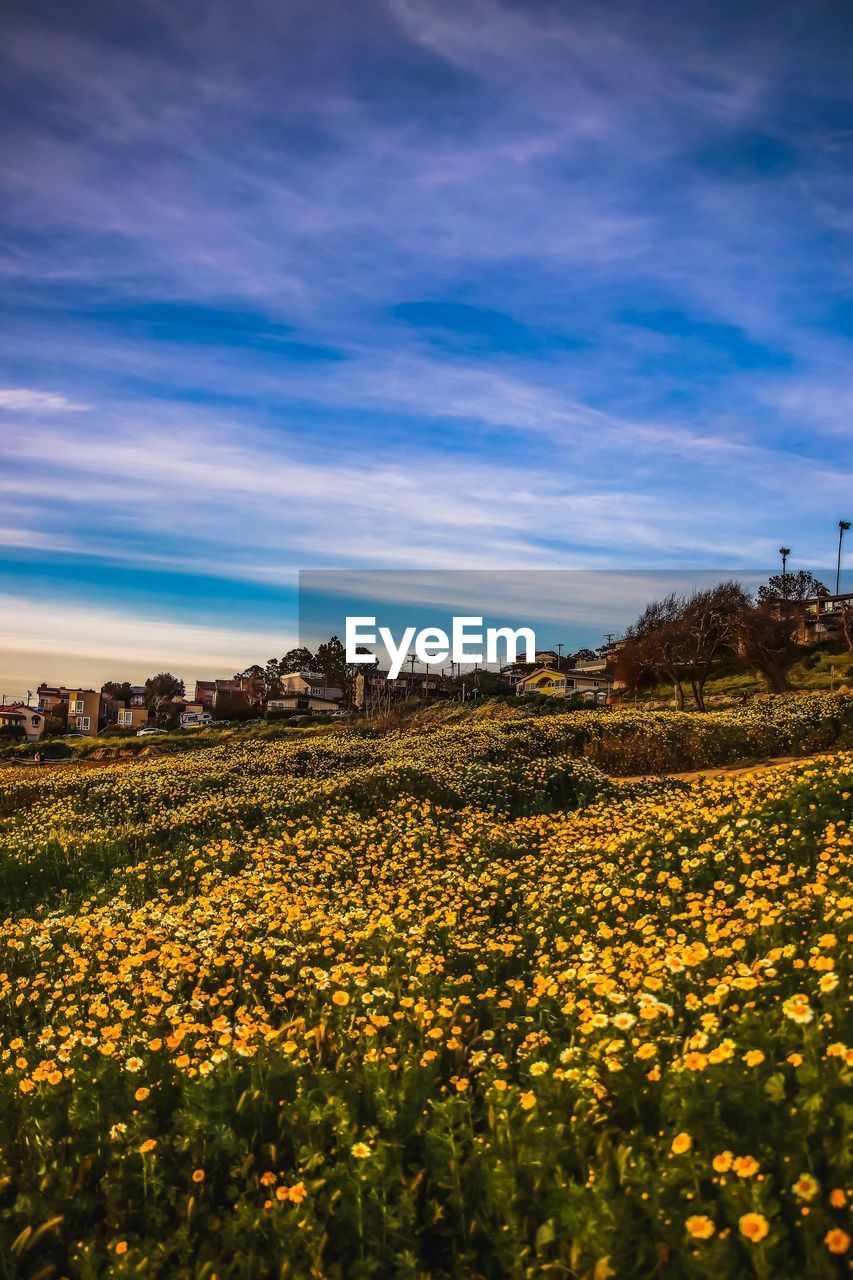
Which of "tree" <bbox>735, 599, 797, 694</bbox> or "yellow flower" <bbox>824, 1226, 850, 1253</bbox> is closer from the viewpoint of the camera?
"yellow flower" <bbox>824, 1226, 850, 1253</bbox>

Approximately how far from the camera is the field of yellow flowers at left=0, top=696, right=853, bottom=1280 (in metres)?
3.16

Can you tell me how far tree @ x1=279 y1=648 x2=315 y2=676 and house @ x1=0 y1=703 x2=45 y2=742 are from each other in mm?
30440

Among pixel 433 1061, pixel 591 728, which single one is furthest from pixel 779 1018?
pixel 591 728

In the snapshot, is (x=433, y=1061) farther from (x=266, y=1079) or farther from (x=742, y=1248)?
(x=742, y=1248)

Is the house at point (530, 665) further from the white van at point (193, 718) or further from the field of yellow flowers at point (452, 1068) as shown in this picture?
the field of yellow flowers at point (452, 1068)

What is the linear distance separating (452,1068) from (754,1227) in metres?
2.31

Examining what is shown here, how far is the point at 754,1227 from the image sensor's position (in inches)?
104

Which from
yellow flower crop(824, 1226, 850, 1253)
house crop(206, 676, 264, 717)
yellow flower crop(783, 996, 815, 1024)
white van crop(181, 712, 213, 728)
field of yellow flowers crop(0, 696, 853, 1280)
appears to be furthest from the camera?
white van crop(181, 712, 213, 728)

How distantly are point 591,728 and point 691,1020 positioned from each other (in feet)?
62.0

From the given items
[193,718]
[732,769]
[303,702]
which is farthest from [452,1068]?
[193,718]

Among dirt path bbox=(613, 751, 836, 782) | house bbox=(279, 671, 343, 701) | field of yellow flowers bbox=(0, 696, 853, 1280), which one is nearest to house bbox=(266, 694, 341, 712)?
house bbox=(279, 671, 343, 701)

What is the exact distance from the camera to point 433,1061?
460 cm

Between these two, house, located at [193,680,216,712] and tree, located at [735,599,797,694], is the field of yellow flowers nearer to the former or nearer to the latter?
tree, located at [735,599,797,694]

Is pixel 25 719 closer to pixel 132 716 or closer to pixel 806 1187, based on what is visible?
pixel 132 716
